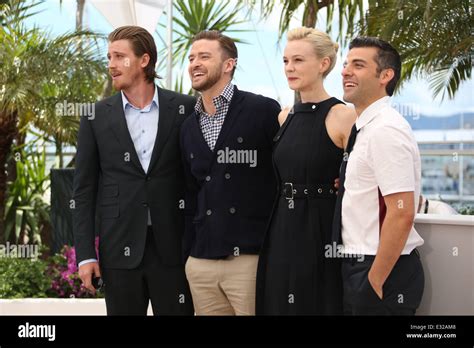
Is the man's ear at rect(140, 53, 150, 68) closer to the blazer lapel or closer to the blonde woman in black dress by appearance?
the blazer lapel

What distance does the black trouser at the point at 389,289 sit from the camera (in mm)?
3014

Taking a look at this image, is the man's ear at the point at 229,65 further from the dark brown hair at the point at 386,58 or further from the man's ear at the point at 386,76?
the man's ear at the point at 386,76

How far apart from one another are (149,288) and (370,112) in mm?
1307

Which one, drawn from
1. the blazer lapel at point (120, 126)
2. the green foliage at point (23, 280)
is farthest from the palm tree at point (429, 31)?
the blazer lapel at point (120, 126)

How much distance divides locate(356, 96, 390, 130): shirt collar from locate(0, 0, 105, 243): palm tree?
6.25 metres

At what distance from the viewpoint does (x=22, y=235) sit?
11.2 meters

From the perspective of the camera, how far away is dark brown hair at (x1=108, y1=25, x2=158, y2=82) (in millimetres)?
3689

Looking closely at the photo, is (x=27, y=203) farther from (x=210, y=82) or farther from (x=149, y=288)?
(x=210, y=82)

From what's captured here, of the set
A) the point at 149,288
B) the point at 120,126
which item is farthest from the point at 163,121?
the point at 149,288

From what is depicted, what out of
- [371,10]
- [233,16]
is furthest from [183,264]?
[233,16]

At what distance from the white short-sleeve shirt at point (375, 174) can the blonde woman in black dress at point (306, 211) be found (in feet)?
0.73

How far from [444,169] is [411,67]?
331 cm

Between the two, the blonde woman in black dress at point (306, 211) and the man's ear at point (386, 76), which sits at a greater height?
the man's ear at point (386, 76)

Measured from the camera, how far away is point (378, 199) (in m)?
3.04
